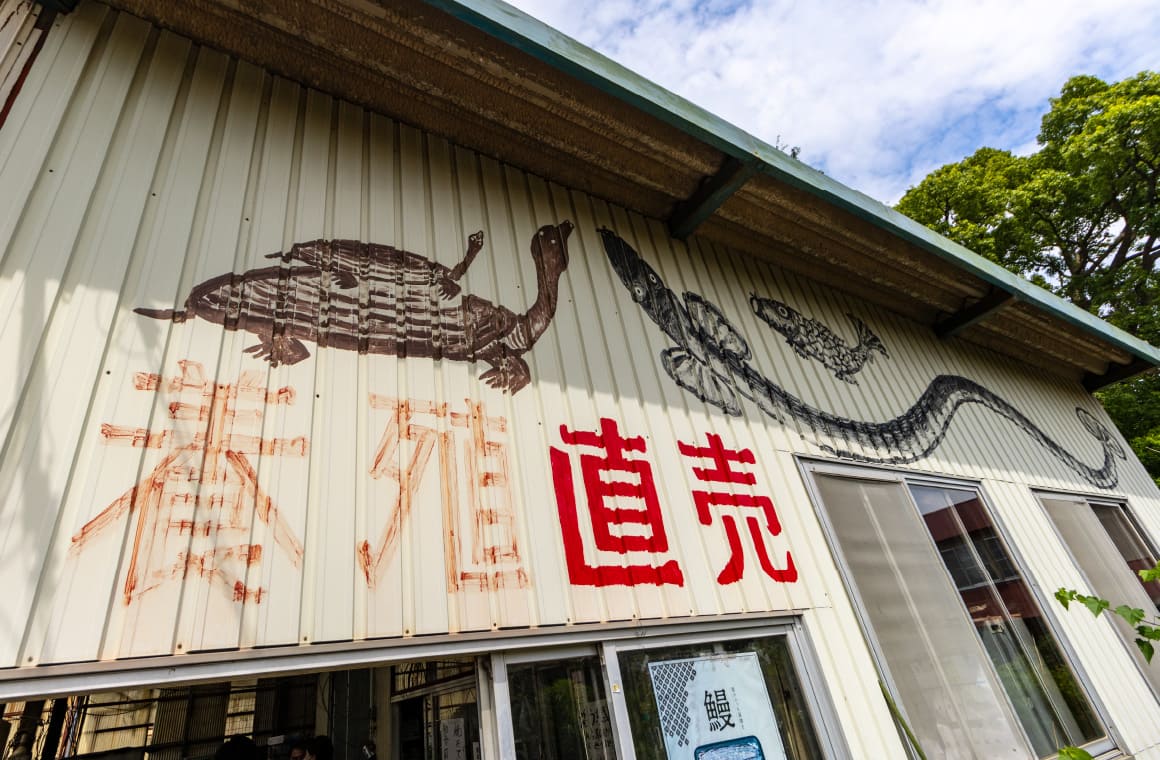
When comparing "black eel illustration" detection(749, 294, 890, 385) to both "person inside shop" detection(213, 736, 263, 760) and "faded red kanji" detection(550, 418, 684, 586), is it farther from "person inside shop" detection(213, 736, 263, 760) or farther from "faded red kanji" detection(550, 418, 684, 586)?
"person inside shop" detection(213, 736, 263, 760)

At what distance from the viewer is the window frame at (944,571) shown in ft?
10.0

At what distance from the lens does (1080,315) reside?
570 cm

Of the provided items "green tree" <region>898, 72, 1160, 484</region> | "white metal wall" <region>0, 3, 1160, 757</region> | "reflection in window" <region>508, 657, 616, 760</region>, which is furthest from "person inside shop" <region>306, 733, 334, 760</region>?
"green tree" <region>898, 72, 1160, 484</region>

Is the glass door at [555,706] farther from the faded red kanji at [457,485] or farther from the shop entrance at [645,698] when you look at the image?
the faded red kanji at [457,485]

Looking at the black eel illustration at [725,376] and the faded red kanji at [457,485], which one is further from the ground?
the black eel illustration at [725,376]

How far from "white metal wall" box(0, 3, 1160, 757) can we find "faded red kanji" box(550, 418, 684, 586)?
0.17 ft

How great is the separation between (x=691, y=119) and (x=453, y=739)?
415 centimetres

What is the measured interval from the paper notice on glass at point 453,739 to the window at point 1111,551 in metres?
5.16

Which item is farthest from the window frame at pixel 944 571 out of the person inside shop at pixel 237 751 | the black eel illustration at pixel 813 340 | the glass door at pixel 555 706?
the person inside shop at pixel 237 751

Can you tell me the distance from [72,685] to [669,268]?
3442 millimetres

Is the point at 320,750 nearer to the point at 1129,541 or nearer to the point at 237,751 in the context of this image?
the point at 237,751

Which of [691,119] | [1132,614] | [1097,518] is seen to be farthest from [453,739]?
[1097,518]

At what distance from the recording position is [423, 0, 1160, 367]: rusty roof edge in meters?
2.55

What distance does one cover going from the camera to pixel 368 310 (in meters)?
2.45
